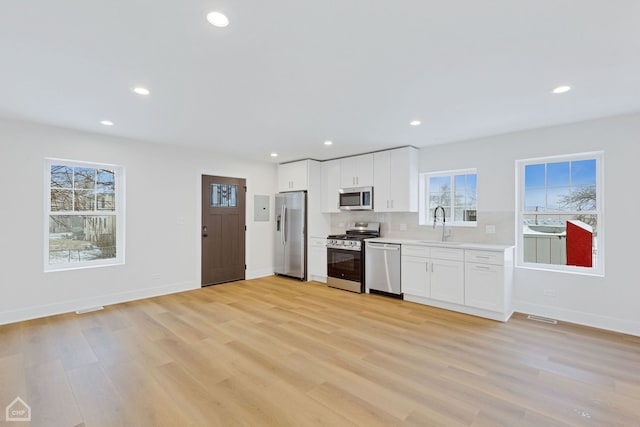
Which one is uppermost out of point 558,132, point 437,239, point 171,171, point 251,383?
point 558,132

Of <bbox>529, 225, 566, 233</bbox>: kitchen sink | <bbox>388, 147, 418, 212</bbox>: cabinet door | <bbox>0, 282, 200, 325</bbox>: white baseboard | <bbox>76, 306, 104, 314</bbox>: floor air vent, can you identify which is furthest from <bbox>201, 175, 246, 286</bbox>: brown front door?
<bbox>529, 225, 566, 233</bbox>: kitchen sink

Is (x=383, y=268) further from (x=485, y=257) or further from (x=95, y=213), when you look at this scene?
(x=95, y=213)

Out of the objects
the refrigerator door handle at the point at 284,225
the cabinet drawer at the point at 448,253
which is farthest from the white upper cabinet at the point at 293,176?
the cabinet drawer at the point at 448,253

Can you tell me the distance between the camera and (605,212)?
136 inches

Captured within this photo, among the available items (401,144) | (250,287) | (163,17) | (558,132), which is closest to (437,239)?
(401,144)

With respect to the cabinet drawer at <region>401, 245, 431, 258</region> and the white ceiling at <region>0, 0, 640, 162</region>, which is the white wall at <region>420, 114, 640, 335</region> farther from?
the cabinet drawer at <region>401, 245, 431, 258</region>

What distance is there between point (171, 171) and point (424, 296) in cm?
441

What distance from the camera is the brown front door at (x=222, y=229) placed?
211 inches

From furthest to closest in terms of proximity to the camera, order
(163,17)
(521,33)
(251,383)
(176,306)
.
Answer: (176,306)
(251,383)
(521,33)
(163,17)

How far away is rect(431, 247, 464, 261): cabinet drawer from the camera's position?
3983 mm

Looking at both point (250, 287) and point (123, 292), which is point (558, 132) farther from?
point (123, 292)

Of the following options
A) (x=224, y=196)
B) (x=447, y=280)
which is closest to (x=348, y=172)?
(x=224, y=196)

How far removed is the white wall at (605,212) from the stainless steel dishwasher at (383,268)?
1.29 meters

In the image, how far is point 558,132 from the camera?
374cm
